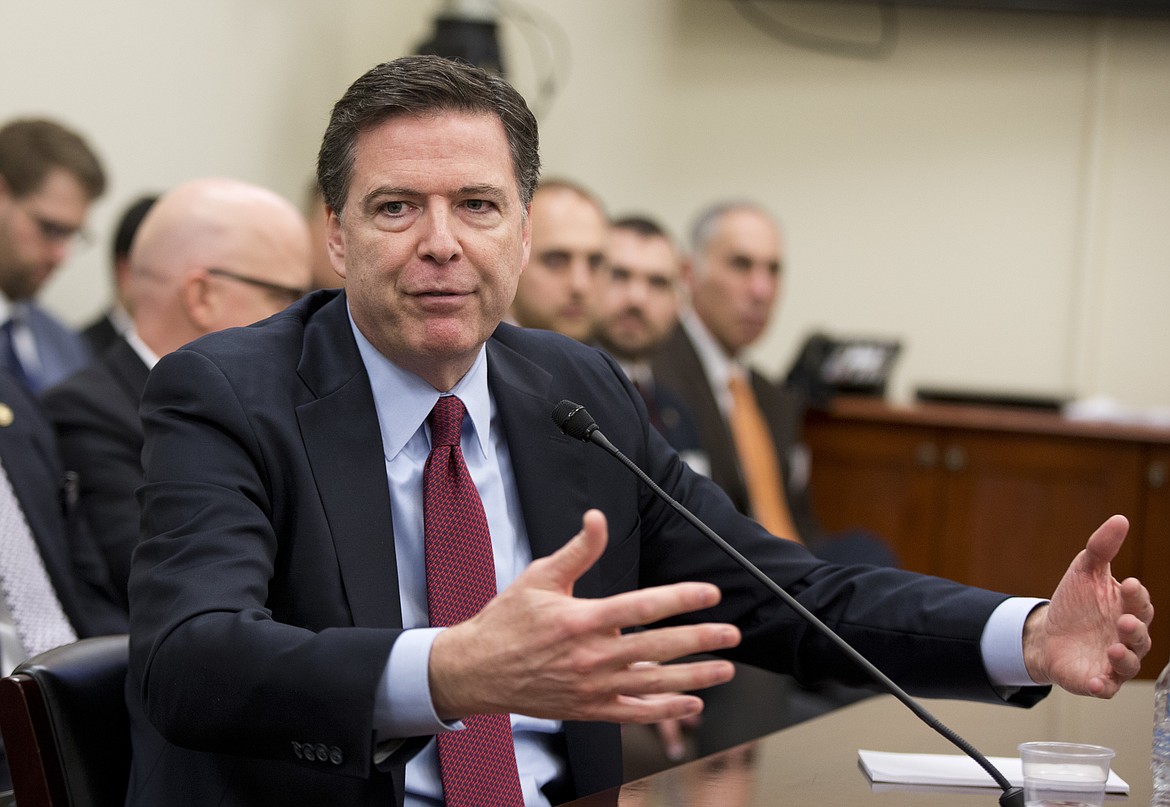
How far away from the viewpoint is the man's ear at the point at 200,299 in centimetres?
239

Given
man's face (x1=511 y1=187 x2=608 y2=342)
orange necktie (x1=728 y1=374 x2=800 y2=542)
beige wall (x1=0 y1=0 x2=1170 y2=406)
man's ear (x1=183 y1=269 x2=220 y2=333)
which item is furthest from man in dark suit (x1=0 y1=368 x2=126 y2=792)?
beige wall (x1=0 y1=0 x2=1170 y2=406)

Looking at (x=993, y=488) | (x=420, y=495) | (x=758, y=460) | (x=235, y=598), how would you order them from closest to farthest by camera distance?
(x=235, y=598) < (x=420, y=495) < (x=758, y=460) < (x=993, y=488)

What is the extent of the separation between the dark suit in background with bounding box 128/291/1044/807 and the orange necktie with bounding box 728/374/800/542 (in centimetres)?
239

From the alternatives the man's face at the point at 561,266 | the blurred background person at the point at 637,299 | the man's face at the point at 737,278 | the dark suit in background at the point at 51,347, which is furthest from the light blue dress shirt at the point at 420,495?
the man's face at the point at 737,278

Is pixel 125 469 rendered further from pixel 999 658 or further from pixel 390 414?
pixel 999 658

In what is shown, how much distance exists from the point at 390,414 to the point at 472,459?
0.12m

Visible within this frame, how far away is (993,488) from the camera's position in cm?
450

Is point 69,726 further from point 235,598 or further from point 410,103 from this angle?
point 410,103

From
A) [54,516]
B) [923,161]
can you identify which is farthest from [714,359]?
[54,516]

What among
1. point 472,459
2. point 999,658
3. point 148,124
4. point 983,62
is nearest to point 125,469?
point 472,459

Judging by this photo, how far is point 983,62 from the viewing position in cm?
552

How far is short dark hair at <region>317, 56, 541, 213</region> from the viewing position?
1488 mm

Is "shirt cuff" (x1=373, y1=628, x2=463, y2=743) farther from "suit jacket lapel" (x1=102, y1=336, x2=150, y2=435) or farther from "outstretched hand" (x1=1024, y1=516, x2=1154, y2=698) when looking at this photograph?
"suit jacket lapel" (x1=102, y1=336, x2=150, y2=435)

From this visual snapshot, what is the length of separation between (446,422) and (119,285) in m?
2.25
